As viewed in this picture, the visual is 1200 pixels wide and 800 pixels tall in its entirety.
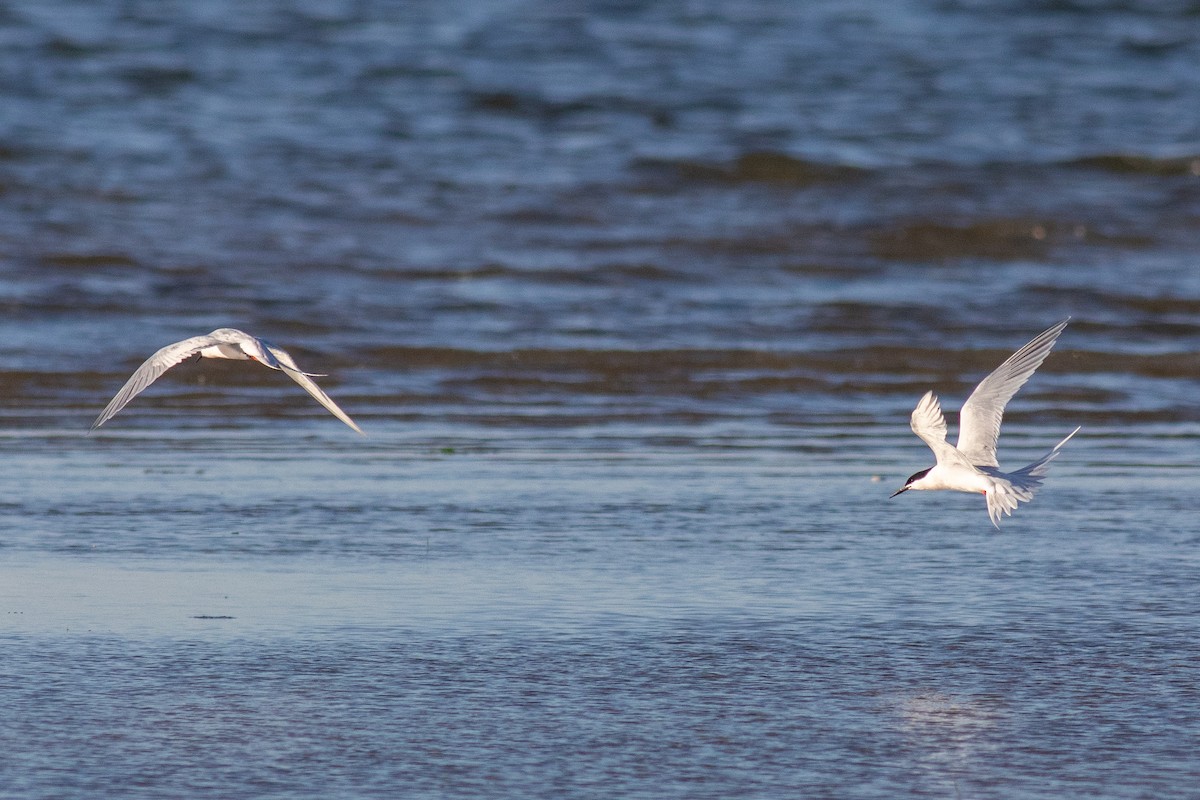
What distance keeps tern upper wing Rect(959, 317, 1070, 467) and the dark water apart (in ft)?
1.14

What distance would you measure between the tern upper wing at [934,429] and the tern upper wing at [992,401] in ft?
0.32

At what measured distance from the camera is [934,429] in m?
5.76

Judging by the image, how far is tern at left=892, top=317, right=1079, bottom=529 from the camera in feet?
18.2

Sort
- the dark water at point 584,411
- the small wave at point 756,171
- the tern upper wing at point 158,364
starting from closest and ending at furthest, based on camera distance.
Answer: the dark water at point 584,411 < the tern upper wing at point 158,364 < the small wave at point 756,171

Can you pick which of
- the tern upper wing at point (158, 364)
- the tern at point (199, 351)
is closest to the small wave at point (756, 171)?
the tern at point (199, 351)

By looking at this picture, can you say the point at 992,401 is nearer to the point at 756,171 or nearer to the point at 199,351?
the point at 199,351

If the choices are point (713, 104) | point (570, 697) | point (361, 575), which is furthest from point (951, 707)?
point (713, 104)

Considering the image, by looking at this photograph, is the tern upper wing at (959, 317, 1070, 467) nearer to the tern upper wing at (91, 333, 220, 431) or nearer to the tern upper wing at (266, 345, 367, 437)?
the tern upper wing at (266, 345, 367, 437)

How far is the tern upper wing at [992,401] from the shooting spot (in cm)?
588

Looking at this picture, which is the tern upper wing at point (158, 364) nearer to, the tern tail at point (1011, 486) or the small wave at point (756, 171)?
the tern tail at point (1011, 486)

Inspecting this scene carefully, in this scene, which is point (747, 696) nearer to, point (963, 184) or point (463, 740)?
point (463, 740)

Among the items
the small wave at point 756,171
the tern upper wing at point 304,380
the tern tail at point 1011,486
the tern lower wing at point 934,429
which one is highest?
the tern upper wing at point 304,380

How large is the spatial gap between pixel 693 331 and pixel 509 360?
1.43 m

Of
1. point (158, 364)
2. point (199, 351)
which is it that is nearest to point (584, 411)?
point (199, 351)
